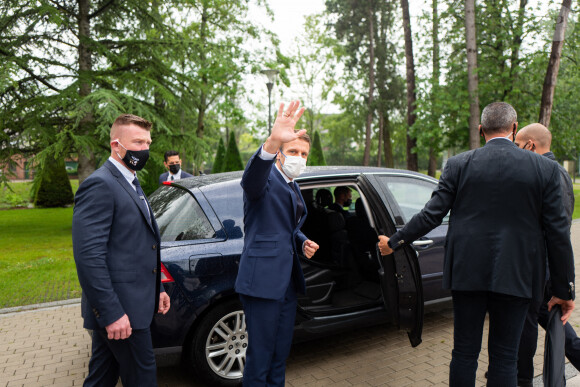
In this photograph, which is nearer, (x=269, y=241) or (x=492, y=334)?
(x=269, y=241)

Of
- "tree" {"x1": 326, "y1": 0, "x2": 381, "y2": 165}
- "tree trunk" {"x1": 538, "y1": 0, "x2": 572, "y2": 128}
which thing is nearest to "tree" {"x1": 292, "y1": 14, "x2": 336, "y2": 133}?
"tree" {"x1": 326, "y1": 0, "x2": 381, "y2": 165}

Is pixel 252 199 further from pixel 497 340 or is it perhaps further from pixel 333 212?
pixel 333 212

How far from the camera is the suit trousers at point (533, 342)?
130 inches

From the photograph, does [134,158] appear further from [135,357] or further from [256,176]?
[135,357]

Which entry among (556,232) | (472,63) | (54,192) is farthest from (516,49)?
(54,192)

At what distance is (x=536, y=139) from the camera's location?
338cm

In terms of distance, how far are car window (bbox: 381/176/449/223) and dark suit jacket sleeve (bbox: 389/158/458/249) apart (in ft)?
4.81

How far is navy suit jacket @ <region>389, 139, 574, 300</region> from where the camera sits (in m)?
2.56

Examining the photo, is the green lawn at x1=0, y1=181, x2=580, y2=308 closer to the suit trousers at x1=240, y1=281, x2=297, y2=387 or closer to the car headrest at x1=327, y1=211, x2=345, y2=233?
the car headrest at x1=327, y1=211, x2=345, y2=233

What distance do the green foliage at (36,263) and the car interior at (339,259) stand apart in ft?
12.0

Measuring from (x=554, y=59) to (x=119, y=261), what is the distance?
44.8ft

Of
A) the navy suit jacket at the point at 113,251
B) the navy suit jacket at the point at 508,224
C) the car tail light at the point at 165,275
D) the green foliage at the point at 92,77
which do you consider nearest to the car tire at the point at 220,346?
the car tail light at the point at 165,275

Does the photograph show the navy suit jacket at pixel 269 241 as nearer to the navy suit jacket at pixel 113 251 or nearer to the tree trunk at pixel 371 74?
the navy suit jacket at pixel 113 251

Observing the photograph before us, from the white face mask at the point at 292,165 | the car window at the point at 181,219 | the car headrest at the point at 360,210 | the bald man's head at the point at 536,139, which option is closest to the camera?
the white face mask at the point at 292,165
